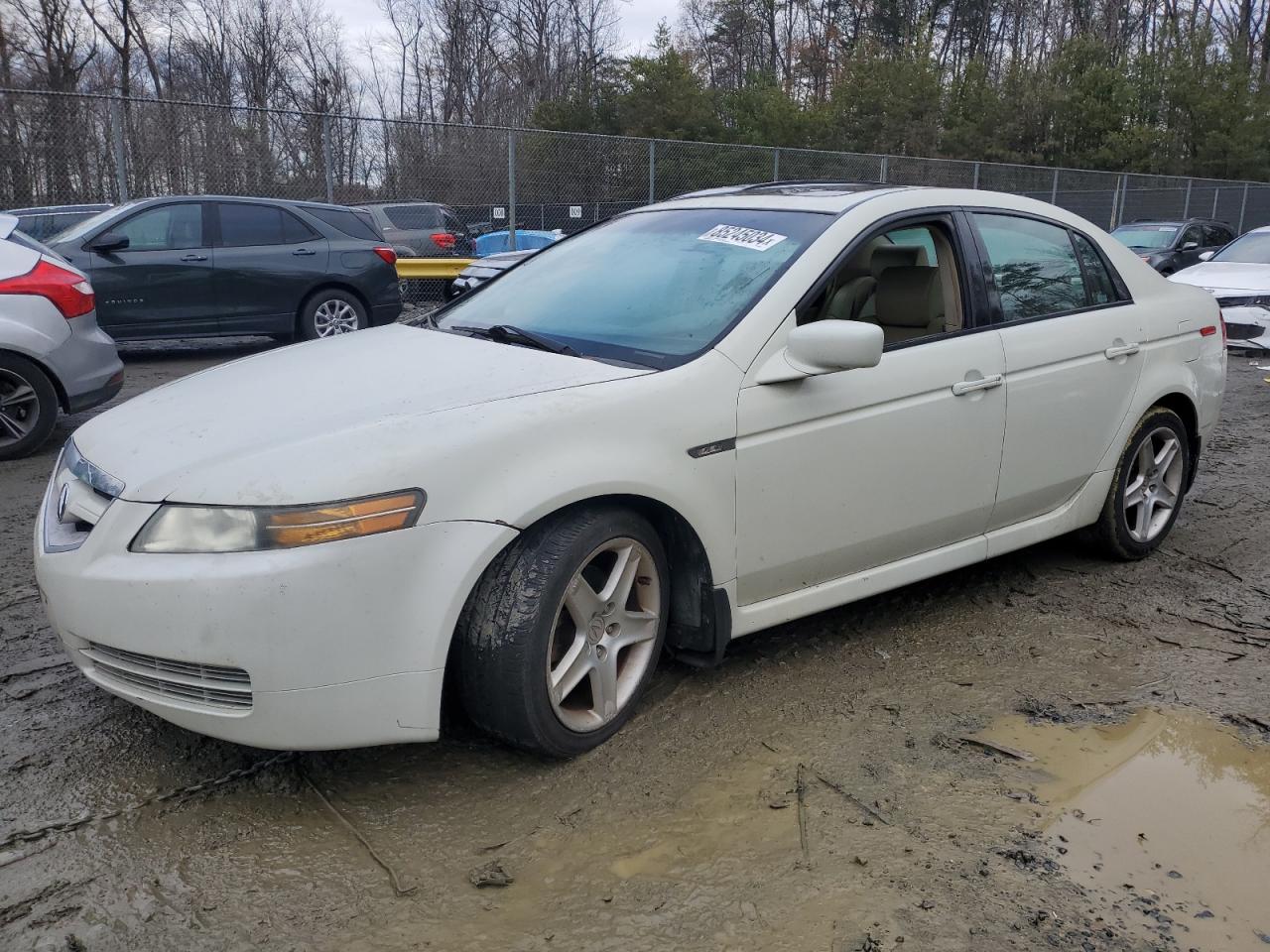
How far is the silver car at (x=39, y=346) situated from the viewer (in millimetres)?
6246

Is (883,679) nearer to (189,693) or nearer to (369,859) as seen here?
(369,859)


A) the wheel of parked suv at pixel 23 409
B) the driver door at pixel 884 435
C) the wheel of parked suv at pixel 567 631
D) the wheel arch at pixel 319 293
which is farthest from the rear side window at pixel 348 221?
the wheel of parked suv at pixel 567 631

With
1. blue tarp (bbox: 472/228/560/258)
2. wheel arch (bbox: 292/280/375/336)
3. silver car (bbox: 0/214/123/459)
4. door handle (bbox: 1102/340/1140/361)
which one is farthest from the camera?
blue tarp (bbox: 472/228/560/258)

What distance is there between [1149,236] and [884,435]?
662 inches

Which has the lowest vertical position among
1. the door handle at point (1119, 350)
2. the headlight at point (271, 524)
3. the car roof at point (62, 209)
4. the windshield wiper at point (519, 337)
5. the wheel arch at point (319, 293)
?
the wheel arch at point (319, 293)

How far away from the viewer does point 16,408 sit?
6.40 meters

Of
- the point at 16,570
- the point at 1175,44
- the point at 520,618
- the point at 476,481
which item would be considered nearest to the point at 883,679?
the point at 520,618

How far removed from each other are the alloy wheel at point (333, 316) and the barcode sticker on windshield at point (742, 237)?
309 inches

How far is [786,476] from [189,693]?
1.74 m

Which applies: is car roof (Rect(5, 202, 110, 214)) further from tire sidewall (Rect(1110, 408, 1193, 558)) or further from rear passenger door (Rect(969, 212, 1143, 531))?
tire sidewall (Rect(1110, 408, 1193, 558))

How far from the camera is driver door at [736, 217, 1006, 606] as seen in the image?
3.22 metres

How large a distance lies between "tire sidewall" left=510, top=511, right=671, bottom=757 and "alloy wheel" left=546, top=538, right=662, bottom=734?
2cm

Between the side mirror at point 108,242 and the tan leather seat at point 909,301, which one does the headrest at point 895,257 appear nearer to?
the tan leather seat at point 909,301

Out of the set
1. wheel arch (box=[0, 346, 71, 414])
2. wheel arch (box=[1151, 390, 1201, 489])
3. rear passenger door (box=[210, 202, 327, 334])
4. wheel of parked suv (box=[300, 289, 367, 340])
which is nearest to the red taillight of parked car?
wheel arch (box=[0, 346, 71, 414])
